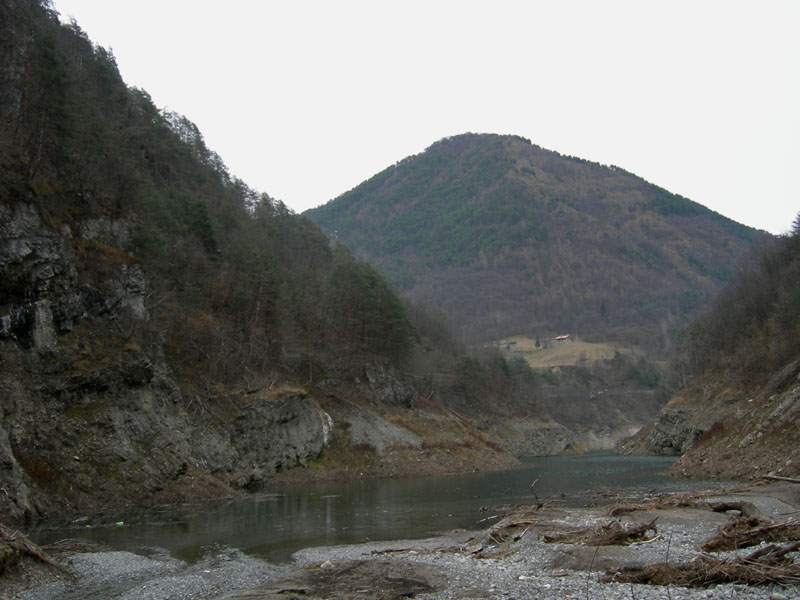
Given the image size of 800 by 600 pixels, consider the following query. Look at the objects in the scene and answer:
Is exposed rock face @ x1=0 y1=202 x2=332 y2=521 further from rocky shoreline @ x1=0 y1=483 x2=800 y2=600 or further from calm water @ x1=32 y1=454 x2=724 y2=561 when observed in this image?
rocky shoreline @ x1=0 y1=483 x2=800 y2=600

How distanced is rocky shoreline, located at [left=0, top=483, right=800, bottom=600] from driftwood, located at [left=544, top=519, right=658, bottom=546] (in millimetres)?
102

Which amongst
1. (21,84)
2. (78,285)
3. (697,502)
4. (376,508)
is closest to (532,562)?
(697,502)

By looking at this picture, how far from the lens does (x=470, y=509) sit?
118 ft

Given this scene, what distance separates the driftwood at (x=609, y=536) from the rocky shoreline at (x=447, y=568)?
0.33 feet

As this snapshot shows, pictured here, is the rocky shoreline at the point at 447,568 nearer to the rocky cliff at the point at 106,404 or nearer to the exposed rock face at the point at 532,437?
the rocky cliff at the point at 106,404

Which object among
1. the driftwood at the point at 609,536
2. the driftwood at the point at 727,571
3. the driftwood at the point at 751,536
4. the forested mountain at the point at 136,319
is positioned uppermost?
the forested mountain at the point at 136,319

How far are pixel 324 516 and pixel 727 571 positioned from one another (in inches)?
1000

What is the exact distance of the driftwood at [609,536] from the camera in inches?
779

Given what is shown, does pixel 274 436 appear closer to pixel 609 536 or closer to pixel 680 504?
pixel 680 504

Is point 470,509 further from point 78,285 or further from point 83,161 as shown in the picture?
point 83,161

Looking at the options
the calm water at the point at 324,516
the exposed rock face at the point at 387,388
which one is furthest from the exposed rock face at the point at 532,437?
the calm water at the point at 324,516

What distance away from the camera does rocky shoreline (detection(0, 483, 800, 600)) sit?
14.7 metres

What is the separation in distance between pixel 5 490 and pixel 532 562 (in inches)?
935

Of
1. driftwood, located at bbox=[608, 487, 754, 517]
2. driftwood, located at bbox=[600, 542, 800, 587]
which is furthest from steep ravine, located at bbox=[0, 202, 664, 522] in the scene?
driftwood, located at bbox=[600, 542, 800, 587]
